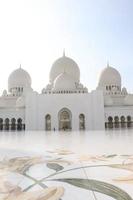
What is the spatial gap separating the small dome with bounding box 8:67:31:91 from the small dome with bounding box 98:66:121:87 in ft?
28.6

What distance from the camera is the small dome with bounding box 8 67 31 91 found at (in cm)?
2588

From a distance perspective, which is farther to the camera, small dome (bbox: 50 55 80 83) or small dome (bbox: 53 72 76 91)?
small dome (bbox: 50 55 80 83)

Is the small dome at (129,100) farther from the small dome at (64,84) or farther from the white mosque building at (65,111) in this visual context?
the small dome at (64,84)

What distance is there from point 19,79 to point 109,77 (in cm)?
1057

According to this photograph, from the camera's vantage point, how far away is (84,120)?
2048 centimetres

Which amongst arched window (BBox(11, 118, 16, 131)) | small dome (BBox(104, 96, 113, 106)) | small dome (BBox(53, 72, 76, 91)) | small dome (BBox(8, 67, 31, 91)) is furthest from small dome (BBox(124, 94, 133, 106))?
arched window (BBox(11, 118, 16, 131))

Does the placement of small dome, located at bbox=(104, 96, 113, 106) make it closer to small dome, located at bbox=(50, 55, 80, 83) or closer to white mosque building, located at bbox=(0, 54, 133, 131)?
white mosque building, located at bbox=(0, 54, 133, 131)

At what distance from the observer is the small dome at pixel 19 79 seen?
84.9 ft

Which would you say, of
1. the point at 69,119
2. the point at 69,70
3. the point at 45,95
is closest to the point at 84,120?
the point at 69,119

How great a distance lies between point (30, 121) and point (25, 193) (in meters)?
19.5

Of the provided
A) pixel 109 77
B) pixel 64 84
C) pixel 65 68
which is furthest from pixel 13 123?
pixel 109 77

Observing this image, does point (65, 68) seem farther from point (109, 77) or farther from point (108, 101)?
point (108, 101)

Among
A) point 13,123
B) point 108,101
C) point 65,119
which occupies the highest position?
point 108,101

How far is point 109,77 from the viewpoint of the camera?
84.9ft
